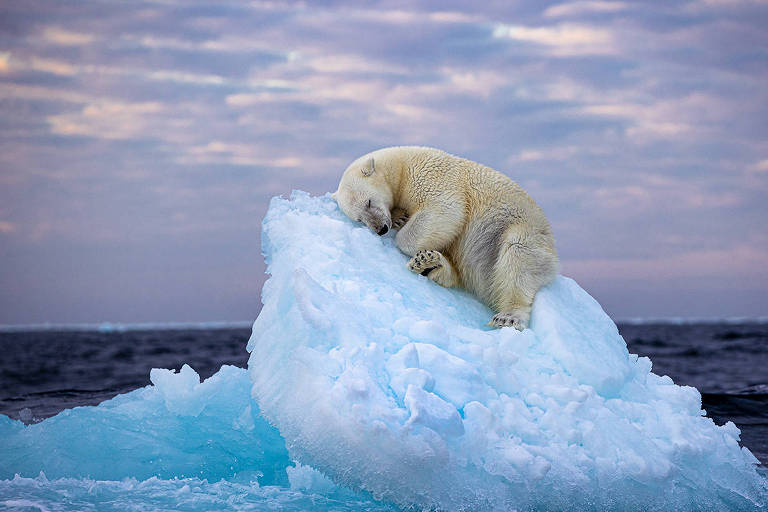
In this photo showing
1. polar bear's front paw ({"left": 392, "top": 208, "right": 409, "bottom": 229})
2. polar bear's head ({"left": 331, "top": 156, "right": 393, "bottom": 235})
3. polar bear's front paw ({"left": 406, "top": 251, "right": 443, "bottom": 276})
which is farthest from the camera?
polar bear's front paw ({"left": 392, "top": 208, "right": 409, "bottom": 229})

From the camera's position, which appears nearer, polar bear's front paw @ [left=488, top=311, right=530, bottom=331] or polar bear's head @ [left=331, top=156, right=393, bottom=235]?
polar bear's front paw @ [left=488, top=311, right=530, bottom=331]

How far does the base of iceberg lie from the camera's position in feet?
12.9

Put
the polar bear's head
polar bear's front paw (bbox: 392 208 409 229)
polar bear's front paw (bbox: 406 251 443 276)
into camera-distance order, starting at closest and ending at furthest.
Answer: polar bear's front paw (bbox: 406 251 443 276), the polar bear's head, polar bear's front paw (bbox: 392 208 409 229)

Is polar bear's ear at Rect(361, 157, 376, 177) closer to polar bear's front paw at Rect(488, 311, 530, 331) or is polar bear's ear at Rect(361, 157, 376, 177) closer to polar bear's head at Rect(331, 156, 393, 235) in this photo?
polar bear's head at Rect(331, 156, 393, 235)

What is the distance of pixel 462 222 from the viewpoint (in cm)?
579

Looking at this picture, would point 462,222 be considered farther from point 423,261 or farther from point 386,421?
point 386,421

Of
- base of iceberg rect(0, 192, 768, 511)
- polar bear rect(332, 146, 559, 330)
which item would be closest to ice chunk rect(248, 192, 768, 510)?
base of iceberg rect(0, 192, 768, 511)

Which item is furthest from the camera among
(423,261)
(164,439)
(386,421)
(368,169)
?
(368,169)

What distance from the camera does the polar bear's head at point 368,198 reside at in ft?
19.4

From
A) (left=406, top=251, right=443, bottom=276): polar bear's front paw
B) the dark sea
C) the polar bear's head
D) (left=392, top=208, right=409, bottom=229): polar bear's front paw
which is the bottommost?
the dark sea

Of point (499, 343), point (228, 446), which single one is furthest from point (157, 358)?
point (499, 343)

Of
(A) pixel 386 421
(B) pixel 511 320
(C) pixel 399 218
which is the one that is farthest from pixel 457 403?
(C) pixel 399 218

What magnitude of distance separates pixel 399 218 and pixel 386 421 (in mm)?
2793

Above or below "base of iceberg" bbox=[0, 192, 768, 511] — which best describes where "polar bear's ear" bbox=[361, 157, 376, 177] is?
above
